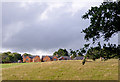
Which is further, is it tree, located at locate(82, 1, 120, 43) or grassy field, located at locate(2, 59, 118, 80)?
grassy field, located at locate(2, 59, 118, 80)

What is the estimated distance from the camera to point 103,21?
13.7 meters

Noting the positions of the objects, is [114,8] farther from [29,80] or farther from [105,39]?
[29,80]

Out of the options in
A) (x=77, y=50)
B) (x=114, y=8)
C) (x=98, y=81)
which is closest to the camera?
(x=77, y=50)

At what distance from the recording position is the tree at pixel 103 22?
13773 millimetres

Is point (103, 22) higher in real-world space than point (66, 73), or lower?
higher

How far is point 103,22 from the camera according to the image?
13.6 metres

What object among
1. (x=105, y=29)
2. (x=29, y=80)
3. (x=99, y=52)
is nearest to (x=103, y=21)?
(x=105, y=29)

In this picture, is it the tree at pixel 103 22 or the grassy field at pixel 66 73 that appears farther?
the grassy field at pixel 66 73

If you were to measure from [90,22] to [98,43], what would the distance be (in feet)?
7.04

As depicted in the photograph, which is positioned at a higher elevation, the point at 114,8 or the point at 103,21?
the point at 114,8

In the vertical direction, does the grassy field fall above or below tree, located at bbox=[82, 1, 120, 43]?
below

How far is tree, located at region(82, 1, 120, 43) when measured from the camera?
45.2ft

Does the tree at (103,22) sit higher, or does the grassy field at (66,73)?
the tree at (103,22)

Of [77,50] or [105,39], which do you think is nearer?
[77,50]
